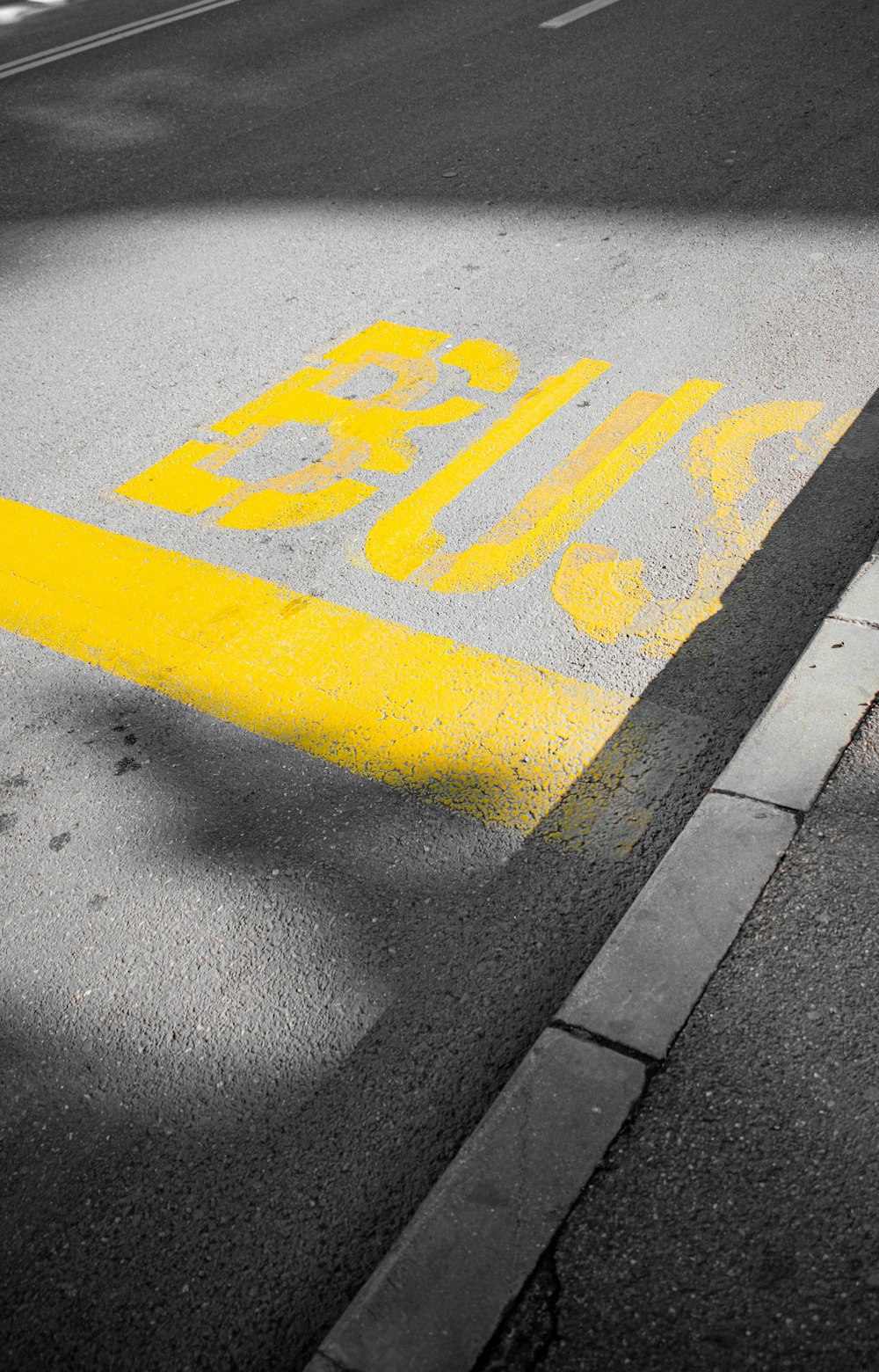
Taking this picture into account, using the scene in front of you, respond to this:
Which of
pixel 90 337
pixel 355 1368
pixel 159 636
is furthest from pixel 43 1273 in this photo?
pixel 90 337

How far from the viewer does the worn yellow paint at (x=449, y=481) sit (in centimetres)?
384

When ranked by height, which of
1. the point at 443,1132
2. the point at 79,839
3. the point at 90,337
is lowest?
the point at 443,1132

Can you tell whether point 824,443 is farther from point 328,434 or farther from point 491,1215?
point 491,1215

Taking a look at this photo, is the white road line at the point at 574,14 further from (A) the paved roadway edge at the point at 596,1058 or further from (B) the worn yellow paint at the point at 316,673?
(A) the paved roadway edge at the point at 596,1058

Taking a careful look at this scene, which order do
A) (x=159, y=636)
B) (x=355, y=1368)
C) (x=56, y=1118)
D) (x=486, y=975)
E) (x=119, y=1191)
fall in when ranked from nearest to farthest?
(x=355, y=1368)
(x=119, y=1191)
(x=56, y=1118)
(x=486, y=975)
(x=159, y=636)

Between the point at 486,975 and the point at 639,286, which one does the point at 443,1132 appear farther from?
the point at 639,286

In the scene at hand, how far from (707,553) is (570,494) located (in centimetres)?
59

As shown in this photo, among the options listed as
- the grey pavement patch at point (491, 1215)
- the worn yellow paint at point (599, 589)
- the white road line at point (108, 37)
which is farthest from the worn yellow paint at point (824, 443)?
the white road line at point (108, 37)

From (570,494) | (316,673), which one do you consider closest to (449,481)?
(570,494)

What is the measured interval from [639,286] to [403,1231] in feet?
14.9

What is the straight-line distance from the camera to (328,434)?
4535 millimetres

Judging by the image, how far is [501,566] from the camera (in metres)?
3.73

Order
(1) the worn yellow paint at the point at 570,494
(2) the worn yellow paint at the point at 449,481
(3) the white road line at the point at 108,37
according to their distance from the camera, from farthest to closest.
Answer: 1. (3) the white road line at the point at 108,37
2. (2) the worn yellow paint at the point at 449,481
3. (1) the worn yellow paint at the point at 570,494

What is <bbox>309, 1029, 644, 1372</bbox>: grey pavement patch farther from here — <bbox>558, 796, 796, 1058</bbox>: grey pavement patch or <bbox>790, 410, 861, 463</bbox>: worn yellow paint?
<bbox>790, 410, 861, 463</bbox>: worn yellow paint
